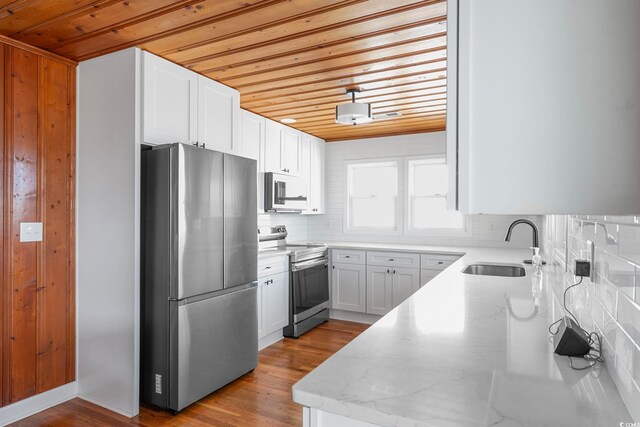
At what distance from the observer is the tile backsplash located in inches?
29.5

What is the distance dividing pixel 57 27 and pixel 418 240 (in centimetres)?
408

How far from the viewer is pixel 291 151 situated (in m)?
4.56

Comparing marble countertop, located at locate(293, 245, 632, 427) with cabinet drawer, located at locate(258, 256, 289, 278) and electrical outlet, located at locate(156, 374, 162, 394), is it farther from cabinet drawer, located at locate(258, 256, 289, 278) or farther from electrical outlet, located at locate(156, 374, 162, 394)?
cabinet drawer, located at locate(258, 256, 289, 278)

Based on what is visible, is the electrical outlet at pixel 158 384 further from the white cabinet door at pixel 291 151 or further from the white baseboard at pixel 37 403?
the white cabinet door at pixel 291 151

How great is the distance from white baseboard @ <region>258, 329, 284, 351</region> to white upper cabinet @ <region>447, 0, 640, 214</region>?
11.2ft

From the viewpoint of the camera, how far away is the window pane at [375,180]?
16.5 feet

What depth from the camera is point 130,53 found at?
7.98 feet

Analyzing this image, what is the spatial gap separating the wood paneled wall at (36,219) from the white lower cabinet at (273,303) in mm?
1496

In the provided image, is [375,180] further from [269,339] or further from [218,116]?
[218,116]

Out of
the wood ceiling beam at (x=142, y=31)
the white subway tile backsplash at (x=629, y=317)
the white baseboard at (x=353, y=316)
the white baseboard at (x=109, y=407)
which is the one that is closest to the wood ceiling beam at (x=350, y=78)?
the wood ceiling beam at (x=142, y=31)

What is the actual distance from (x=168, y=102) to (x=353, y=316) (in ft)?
10.4

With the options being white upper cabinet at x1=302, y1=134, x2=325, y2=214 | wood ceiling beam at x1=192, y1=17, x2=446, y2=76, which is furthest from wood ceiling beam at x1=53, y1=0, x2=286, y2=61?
white upper cabinet at x1=302, y1=134, x2=325, y2=214

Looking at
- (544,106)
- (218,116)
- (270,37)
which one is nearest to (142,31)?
(270,37)

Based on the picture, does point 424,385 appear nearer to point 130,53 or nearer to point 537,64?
point 537,64
